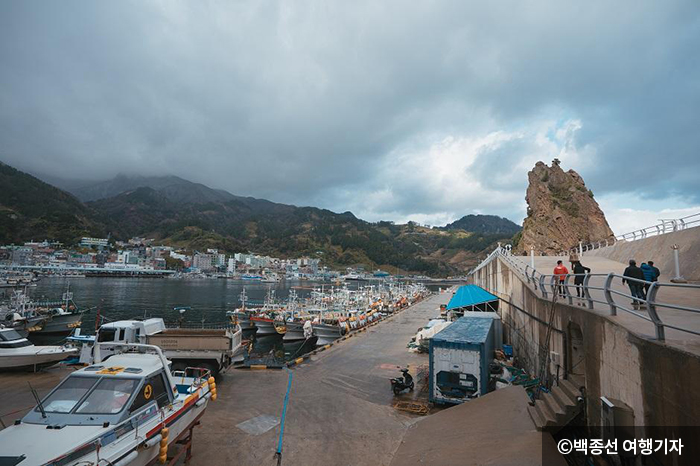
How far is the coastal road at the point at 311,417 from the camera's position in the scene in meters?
8.03

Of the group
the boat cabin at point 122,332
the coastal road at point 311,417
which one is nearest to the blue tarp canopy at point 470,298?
the coastal road at point 311,417

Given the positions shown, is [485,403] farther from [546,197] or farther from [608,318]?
[546,197]

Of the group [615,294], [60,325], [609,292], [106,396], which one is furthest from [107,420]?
[60,325]

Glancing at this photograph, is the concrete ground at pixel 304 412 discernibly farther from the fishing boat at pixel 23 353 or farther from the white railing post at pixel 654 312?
the white railing post at pixel 654 312

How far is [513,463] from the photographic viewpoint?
5633mm

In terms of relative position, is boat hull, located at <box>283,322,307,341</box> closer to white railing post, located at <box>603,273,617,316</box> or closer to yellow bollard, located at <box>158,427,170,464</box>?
yellow bollard, located at <box>158,427,170,464</box>

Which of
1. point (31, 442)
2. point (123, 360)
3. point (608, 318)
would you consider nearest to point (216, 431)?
point (123, 360)

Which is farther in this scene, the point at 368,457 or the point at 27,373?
the point at 27,373

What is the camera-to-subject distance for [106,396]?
6074 millimetres

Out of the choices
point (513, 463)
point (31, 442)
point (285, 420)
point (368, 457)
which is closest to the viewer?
point (31, 442)

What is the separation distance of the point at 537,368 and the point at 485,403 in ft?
9.19

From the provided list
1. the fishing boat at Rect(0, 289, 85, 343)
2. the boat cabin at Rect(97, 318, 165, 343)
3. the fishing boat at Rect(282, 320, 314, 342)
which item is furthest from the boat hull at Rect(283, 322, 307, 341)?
the boat cabin at Rect(97, 318, 165, 343)

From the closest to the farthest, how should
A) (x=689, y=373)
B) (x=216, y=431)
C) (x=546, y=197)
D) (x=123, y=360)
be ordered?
(x=689, y=373) → (x=123, y=360) → (x=216, y=431) → (x=546, y=197)

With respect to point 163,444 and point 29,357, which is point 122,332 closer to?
point 29,357
